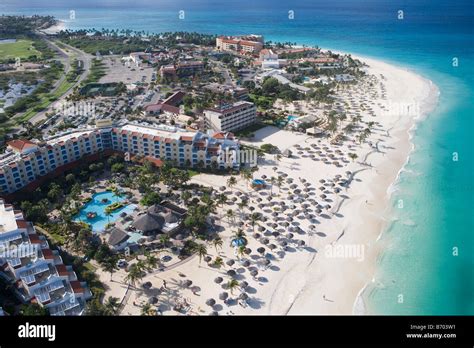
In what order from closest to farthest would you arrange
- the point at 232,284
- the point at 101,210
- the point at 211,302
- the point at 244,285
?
1. the point at 211,302
2. the point at 232,284
3. the point at 244,285
4. the point at 101,210

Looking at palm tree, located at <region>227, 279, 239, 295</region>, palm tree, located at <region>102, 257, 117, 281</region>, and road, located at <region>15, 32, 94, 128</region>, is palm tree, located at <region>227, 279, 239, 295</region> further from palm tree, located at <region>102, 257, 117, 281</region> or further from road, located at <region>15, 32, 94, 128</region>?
road, located at <region>15, 32, 94, 128</region>

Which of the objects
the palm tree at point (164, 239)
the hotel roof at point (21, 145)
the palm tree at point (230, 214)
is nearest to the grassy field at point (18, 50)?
the hotel roof at point (21, 145)

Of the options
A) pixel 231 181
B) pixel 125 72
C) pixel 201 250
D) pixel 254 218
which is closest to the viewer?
pixel 201 250

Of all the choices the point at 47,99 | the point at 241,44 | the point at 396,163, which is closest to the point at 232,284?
the point at 396,163

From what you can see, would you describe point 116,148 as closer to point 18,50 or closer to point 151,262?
point 151,262

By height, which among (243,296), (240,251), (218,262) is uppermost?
(240,251)

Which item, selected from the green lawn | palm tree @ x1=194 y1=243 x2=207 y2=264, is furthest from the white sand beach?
the green lawn

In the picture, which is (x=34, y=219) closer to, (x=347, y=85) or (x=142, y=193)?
(x=142, y=193)

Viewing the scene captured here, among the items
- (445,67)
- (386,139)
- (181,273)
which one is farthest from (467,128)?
(181,273)

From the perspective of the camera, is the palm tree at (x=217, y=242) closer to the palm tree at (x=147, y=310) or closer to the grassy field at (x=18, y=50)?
the palm tree at (x=147, y=310)
